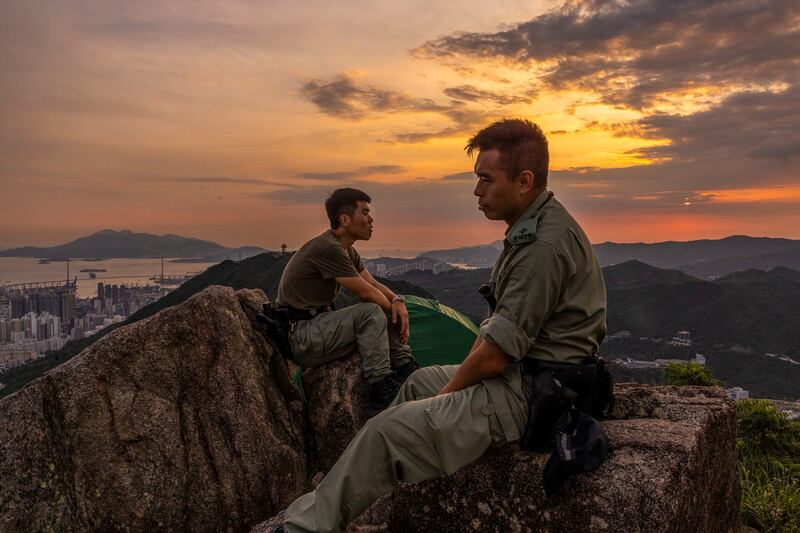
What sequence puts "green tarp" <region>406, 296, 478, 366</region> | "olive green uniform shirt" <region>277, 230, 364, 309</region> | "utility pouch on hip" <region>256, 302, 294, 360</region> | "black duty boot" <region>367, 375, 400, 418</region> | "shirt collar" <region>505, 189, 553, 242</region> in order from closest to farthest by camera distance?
"shirt collar" <region>505, 189, 553, 242</region>, "black duty boot" <region>367, 375, 400, 418</region>, "utility pouch on hip" <region>256, 302, 294, 360</region>, "olive green uniform shirt" <region>277, 230, 364, 309</region>, "green tarp" <region>406, 296, 478, 366</region>

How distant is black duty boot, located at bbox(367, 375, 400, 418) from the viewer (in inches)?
322

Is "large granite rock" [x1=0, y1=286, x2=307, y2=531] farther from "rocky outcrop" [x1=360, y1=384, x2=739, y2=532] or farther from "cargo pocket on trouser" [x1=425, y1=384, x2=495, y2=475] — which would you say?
"cargo pocket on trouser" [x1=425, y1=384, x2=495, y2=475]

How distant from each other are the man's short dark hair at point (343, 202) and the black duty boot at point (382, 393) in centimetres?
245

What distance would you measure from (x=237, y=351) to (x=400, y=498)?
11.2 ft

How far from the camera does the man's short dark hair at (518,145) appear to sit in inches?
199

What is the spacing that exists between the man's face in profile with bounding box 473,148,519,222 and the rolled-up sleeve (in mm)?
553

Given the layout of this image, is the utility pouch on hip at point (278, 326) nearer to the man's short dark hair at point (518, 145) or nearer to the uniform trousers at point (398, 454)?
the uniform trousers at point (398, 454)

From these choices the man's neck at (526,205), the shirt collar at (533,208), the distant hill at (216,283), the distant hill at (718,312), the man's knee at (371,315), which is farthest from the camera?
the distant hill at (718,312)

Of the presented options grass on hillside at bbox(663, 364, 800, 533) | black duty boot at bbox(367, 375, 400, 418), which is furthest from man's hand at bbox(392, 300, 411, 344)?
grass on hillside at bbox(663, 364, 800, 533)

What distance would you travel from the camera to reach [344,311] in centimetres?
863

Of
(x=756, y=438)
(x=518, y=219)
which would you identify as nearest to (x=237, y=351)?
(x=518, y=219)

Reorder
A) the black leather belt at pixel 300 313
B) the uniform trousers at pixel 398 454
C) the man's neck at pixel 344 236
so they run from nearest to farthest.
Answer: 1. the uniform trousers at pixel 398 454
2. the black leather belt at pixel 300 313
3. the man's neck at pixel 344 236

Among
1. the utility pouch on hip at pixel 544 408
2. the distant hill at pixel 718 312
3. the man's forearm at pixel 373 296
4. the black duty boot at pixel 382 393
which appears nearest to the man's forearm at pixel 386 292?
the man's forearm at pixel 373 296

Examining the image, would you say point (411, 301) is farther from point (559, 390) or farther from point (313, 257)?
point (559, 390)
